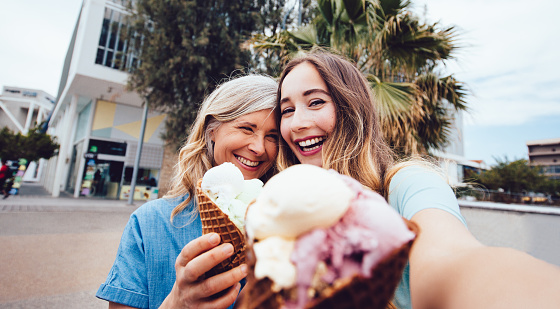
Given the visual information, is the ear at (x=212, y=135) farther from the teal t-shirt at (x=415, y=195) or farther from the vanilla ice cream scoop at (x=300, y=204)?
the vanilla ice cream scoop at (x=300, y=204)

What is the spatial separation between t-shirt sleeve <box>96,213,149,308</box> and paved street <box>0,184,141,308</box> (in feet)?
9.41

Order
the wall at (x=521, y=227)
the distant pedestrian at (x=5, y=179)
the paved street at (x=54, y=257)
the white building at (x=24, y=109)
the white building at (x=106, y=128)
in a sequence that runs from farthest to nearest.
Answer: the white building at (x=24, y=109) → the white building at (x=106, y=128) → the distant pedestrian at (x=5, y=179) → the wall at (x=521, y=227) → the paved street at (x=54, y=257)

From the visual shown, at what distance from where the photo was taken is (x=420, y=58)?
5148 mm

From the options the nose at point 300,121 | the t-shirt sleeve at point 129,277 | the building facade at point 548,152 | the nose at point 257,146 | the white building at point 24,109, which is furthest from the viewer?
the building facade at point 548,152

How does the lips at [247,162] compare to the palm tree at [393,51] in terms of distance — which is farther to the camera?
the palm tree at [393,51]

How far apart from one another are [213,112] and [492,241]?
271 inches

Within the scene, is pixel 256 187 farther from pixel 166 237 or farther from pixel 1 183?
pixel 1 183

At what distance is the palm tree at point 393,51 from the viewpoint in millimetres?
4805

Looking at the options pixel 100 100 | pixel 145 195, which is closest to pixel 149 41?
pixel 100 100

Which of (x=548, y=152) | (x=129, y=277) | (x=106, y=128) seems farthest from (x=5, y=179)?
(x=548, y=152)

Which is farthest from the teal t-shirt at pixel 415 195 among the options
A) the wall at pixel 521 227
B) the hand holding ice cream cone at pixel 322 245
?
the wall at pixel 521 227

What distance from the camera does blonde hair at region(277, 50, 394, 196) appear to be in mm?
1385

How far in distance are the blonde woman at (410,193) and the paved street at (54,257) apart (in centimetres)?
368

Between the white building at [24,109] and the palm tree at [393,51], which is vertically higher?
the white building at [24,109]
